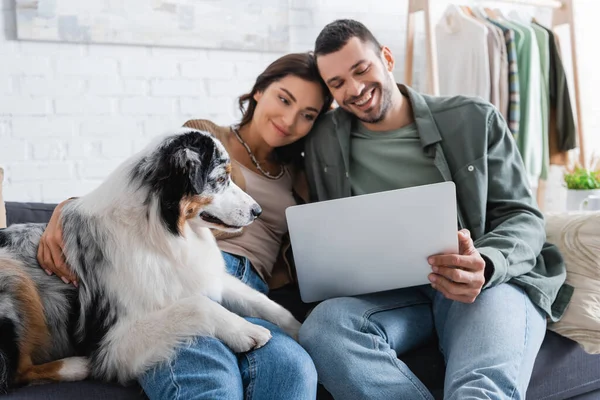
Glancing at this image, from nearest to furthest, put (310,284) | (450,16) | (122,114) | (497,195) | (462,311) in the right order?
1. (462,311)
2. (310,284)
3. (497,195)
4. (122,114)
5. (450,16)

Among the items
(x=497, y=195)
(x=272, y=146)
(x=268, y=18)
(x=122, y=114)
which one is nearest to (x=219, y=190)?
(x=272, y=146)

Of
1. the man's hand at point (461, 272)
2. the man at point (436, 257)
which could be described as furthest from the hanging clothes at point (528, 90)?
the man's hand at point (461, 272)

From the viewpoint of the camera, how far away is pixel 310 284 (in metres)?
1.76

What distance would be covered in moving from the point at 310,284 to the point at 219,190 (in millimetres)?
405

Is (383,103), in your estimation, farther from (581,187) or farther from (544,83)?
(544,83)

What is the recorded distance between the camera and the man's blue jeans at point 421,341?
4.84 feet

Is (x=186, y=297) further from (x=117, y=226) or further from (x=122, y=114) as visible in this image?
(x=122, y=114)

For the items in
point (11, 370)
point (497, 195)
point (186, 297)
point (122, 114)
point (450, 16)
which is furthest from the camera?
point (450, 16)

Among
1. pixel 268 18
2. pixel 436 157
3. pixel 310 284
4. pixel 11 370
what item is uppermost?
pixel 268 18

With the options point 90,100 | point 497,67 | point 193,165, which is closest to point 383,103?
point 193,165

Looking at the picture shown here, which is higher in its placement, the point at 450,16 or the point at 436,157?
the point at 450,16

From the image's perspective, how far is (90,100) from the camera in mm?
2971

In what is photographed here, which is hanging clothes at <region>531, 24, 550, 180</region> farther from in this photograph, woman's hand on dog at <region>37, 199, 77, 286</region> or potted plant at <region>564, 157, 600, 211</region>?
woman's hand on dog at <region>37, 199, 77, 286</region>

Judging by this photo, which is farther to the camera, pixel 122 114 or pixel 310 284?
pixel 122 114
